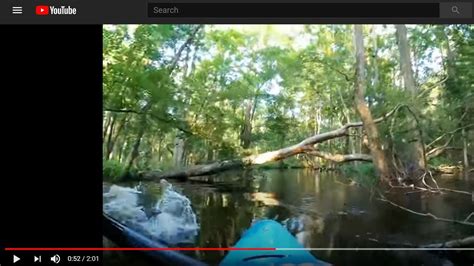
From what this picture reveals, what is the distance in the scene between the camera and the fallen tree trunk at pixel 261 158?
1.68 meters

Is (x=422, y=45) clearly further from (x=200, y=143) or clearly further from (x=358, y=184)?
(x=200, y=143)

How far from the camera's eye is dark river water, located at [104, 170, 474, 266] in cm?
164

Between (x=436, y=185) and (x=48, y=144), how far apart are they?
139cm

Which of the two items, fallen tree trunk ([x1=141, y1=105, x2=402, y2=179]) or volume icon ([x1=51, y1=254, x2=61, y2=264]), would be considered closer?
volume icon ([x1=51, y1=254, x2=61, y2=264])

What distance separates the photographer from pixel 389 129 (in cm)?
170

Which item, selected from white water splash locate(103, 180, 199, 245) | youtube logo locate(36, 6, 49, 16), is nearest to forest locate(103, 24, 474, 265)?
white water splash locate(103, 180, 199, 245)

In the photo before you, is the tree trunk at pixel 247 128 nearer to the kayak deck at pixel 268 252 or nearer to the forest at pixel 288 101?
the forest at pixel 288 101

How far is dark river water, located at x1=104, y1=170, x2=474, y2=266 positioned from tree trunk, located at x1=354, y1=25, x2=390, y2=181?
100 millimetres

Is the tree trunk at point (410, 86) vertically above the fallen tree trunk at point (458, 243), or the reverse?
the tree trunk at point (410, 86)

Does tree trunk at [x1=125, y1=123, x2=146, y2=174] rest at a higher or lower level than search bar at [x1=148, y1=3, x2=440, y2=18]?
lower

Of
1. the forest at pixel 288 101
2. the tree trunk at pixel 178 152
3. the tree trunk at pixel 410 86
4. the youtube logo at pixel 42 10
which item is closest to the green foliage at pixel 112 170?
the forest at pixel 288 101

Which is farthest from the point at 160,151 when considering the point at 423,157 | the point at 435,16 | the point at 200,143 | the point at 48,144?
the point at 435,16

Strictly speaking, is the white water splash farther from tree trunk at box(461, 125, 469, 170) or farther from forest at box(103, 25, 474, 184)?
tree trunk at box(461, 125, 469, 170)

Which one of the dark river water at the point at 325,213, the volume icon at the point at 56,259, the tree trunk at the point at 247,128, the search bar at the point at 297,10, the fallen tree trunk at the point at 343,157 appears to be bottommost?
the volume icon at the point at 56,259
